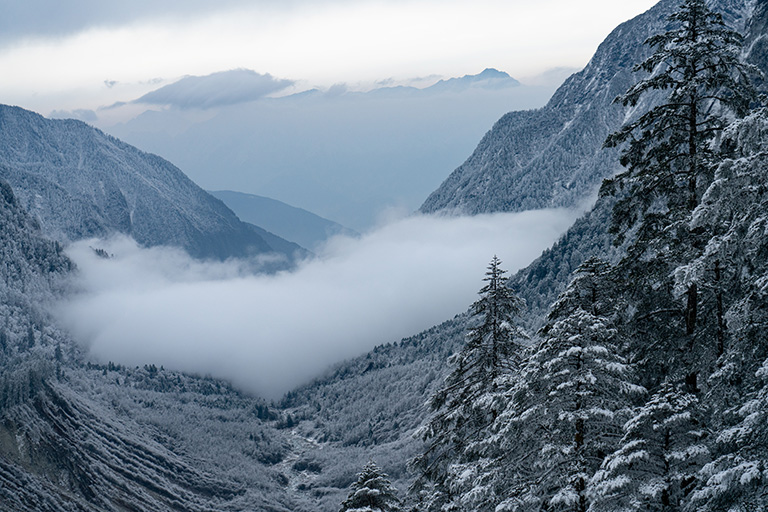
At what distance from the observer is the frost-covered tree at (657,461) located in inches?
714

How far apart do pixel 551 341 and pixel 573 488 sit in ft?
14.9

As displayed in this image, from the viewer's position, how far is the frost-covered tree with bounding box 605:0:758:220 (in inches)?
886

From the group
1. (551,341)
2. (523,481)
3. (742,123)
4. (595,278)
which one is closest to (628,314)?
(595,278)

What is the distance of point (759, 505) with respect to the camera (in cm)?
1499

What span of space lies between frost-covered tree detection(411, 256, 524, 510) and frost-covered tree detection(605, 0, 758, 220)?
830cm

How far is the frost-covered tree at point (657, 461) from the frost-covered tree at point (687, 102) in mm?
7746

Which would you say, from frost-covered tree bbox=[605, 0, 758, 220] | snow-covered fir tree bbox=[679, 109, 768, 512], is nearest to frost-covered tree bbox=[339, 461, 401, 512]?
frost-covered tree bbox=[605, 0, 758, 220]

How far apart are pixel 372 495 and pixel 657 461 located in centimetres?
1821

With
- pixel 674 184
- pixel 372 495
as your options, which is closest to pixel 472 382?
pixel 372 495

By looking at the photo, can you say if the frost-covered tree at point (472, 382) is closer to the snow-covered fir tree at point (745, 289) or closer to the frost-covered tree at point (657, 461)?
the frost-covered tree at point (657, 461)

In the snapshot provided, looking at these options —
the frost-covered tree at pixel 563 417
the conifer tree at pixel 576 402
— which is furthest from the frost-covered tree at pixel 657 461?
the conifer tree at pixel 576 402

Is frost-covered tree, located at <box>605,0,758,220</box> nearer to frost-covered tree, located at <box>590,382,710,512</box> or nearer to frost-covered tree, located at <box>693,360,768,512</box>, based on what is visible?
frost-covered tree, located at <box>590,382,710,512</box>

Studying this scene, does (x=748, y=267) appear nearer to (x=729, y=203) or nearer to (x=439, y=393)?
(x=729, y=203)

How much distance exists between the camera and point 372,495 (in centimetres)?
3388
